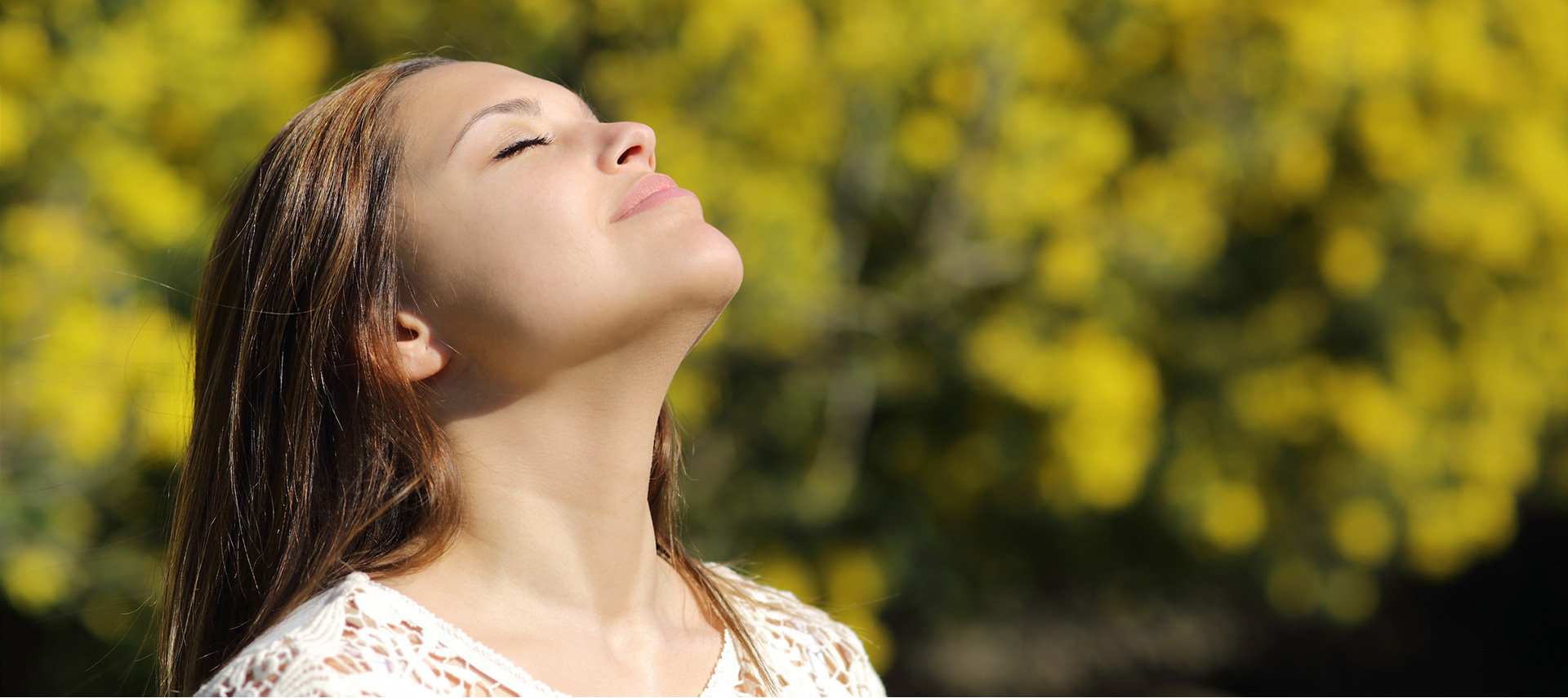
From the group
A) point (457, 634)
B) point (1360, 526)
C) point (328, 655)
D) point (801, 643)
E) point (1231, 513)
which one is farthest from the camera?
point (1360, 526)

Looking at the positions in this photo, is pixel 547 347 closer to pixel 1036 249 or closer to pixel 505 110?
pixel 505 110

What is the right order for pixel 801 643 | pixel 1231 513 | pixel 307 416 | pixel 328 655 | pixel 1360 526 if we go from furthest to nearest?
pixel 1360 526
pixel 1231 513
pixel 801 643
pixel 307 416
pixel 328 655

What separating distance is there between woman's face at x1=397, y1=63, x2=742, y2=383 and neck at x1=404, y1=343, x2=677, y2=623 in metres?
0.04

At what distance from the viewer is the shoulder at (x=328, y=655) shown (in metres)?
1.00

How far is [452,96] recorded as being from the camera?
1312mm

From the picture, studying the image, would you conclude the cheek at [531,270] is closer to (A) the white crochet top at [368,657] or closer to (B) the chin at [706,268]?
(B) the chin at [706,268]

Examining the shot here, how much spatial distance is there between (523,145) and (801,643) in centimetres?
72

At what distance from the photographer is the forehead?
4.17 ft

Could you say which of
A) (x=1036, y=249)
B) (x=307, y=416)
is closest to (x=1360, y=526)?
(x=1036, y=249)

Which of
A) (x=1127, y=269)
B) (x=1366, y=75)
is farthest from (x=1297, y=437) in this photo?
(x=1366, y=75)

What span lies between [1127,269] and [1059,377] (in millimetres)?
469

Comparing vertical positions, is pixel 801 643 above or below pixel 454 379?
below

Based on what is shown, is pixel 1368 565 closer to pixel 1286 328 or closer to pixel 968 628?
pixel 1286 328

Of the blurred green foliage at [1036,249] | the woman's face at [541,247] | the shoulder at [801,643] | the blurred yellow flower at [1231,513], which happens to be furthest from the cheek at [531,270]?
the blurred yellow flower at [1231,513]
